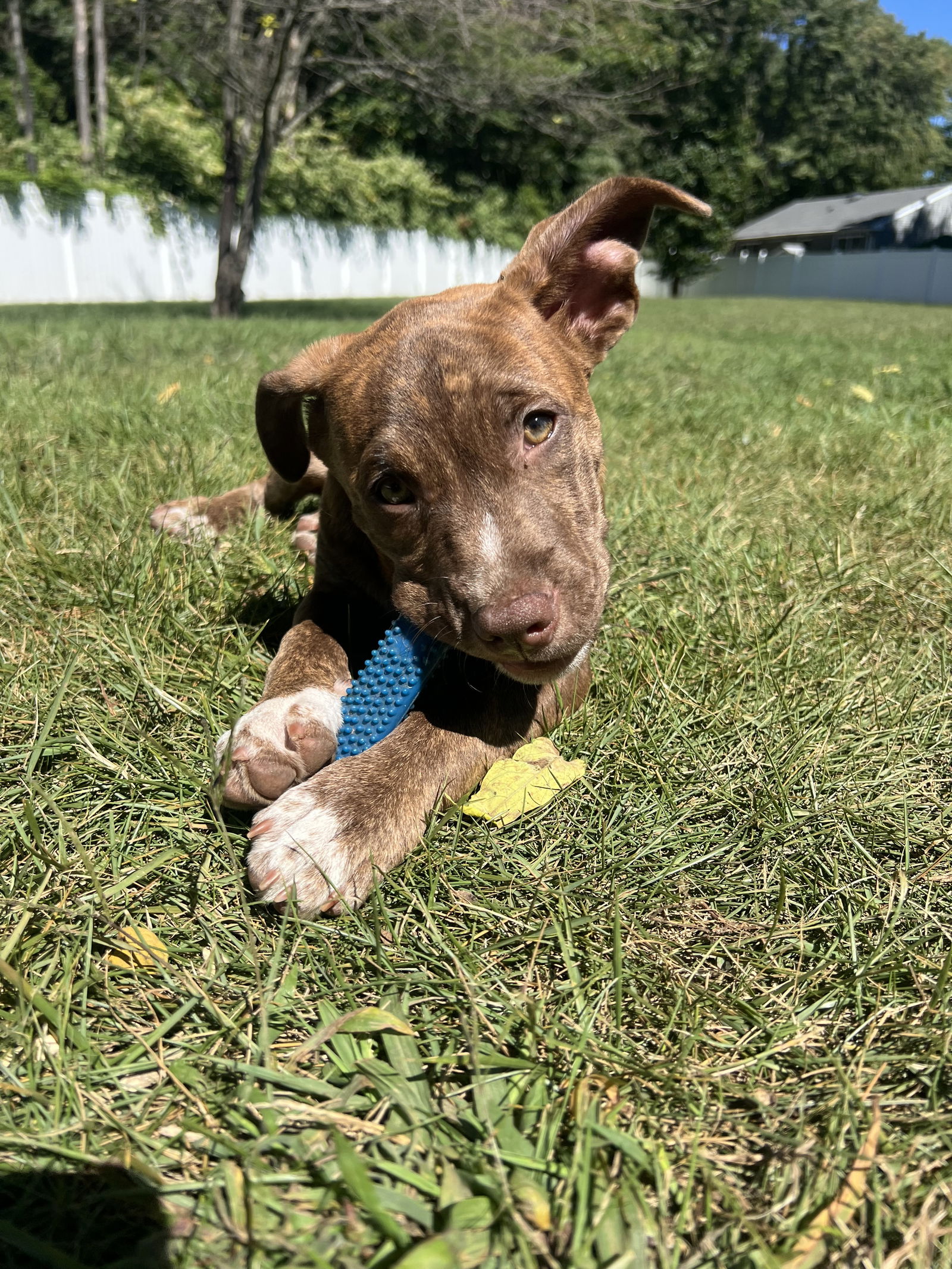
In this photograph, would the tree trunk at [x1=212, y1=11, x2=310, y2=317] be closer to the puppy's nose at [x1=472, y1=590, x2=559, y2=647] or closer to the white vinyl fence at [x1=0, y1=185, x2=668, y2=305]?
the white vinyl fence at [x1=0, y1=185, x2=668, y2=305]

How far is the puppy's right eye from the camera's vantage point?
112 inches

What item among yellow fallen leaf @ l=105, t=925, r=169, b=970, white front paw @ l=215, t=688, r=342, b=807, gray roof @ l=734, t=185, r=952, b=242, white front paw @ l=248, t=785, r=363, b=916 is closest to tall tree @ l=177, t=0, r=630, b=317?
white front paw @ l=215, t=688, r=342, b=807

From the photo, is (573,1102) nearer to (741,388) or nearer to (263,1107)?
(263,1107)

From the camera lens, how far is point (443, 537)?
2.71 metres

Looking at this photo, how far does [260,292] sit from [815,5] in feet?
181

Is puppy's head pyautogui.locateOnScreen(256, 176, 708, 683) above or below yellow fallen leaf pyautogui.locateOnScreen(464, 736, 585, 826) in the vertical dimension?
above

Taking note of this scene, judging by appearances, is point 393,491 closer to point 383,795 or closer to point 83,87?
point 383,795

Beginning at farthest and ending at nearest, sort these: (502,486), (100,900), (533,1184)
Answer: (502,486) → (100,900) → (533,1184)

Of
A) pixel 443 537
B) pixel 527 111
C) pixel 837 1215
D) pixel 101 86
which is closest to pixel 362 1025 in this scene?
pixel 837 1215

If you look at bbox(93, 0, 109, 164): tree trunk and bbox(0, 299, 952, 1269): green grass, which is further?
bbox(93, 0, 109, 164): tree trunk

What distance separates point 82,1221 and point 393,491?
2033 millimetres

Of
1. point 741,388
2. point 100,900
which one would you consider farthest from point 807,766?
point 741,388

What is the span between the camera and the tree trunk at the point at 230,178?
15.8 meters

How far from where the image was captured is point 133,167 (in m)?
31.9
